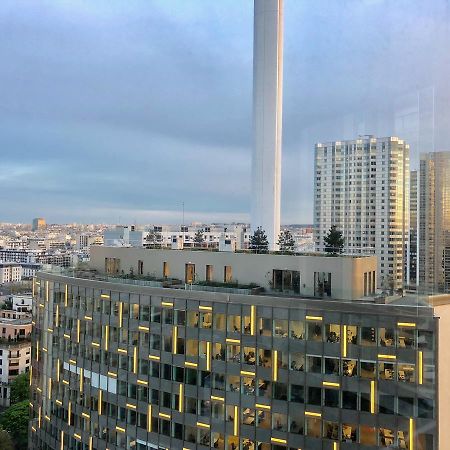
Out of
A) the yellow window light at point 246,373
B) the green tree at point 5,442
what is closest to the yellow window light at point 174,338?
the yellow window light at point 246,373

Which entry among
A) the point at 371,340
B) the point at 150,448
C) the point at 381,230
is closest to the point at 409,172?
the point at 381,230

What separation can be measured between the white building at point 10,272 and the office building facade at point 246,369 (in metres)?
28.5

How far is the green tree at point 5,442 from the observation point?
7809 millimetres

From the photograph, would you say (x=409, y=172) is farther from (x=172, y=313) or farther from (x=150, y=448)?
(x=150, y=448)

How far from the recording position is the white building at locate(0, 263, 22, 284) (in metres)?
31.8

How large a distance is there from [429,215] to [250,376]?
1987 mm

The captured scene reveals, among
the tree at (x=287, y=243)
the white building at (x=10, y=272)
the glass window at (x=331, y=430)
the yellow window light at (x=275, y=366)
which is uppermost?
the tree at (x=287, y=243)

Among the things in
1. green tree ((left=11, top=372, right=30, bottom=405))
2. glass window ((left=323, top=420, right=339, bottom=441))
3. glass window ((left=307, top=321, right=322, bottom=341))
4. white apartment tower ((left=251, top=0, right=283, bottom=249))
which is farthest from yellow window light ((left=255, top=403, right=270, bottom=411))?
white apartment tower ((left=251, top=0, right=283, bottom=249))

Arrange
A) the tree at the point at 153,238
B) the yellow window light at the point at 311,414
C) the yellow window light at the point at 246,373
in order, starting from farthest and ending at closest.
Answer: the tree at the point at 153,238 → the yellow window light at the point at 246,373 → the yellow window light at the point at 311,414

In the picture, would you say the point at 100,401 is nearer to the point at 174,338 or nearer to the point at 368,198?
the point at 174,338

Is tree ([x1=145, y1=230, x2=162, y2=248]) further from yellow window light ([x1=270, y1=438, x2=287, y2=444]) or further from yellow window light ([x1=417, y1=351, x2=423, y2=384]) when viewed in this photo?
yellow window light ([x1=417, y1=351, x2=423, y2=384])

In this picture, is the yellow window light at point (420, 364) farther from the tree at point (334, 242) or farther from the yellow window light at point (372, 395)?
the tree at point (334, 242)

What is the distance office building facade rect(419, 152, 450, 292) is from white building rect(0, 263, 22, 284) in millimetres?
31709

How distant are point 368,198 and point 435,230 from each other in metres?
1.98
